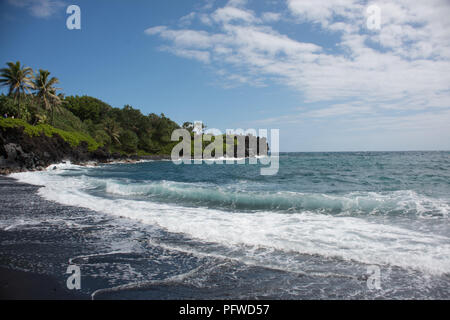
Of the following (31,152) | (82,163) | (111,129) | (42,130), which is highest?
(111,129)

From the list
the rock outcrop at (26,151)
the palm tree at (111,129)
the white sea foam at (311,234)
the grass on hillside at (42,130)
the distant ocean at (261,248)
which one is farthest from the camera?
the palm tree at (111,129)

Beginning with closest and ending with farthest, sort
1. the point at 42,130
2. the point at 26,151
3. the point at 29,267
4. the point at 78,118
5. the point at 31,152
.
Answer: the point at 29,267
the point at 26,151
the point at 31,152
the point at 42,130
the point at 78,118

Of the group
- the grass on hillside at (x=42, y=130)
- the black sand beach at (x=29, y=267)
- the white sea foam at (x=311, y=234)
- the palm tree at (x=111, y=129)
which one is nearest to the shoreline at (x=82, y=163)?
the grass on hillside at (x=42, y=130)

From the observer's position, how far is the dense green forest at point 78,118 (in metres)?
40.9

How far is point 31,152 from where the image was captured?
33.2 meters

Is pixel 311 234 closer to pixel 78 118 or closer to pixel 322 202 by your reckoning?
pixel 322 202

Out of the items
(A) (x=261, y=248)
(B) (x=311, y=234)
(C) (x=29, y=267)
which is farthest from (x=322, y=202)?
(C) (x=29, y=267)

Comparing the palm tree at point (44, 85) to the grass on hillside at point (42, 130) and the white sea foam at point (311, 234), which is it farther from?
the white sea foam at point (311, 234)

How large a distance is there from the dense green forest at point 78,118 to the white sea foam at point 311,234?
33.3 m

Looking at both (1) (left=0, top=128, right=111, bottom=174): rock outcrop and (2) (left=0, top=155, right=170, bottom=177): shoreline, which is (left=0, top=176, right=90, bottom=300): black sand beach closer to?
(2) (left=0, top=155, right=170, bottom=177): shoreline

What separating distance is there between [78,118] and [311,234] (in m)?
77.2

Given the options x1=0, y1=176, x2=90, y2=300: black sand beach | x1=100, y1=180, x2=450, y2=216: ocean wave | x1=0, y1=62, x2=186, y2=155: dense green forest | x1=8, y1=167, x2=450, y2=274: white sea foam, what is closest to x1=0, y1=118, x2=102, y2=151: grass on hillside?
x1=0, y1=62, x2=186, y2=155: dense green forest

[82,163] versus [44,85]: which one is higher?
[44,85]

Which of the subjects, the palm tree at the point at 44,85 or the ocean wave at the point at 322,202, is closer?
the ocean wave at the point at 322,202
